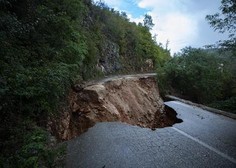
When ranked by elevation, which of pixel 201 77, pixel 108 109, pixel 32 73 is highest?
pixel 201 77

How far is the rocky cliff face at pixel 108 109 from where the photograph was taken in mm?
9172

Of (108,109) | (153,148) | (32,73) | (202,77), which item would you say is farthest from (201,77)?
(32,73)

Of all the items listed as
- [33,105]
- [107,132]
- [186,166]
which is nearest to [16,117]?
[33,105]

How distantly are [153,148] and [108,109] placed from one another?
4.38m

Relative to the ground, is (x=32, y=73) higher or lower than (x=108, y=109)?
higher

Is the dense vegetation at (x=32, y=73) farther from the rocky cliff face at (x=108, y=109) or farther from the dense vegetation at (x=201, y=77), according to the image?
the dense vegetation at (x=201, y=77)

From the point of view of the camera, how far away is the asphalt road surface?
5.41m

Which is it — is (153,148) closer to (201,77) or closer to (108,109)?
(108,109)

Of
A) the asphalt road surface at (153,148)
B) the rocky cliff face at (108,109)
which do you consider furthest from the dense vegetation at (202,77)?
the asphalt road surface at (153,148)

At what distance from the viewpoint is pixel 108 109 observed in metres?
10.5

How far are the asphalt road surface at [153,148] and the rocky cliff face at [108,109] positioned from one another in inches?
34.1

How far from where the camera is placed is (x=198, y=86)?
81.9ft

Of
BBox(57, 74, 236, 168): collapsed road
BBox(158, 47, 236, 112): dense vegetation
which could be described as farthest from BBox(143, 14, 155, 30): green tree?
BBox(57, 74, 236, 168): collapsed road

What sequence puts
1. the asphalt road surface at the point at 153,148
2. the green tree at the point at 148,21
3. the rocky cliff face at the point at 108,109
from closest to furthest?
the asphalt road surface at the point at 153,148 < the rocky cliff face at the point at 108,109 < the green tree at the point at 148,21
